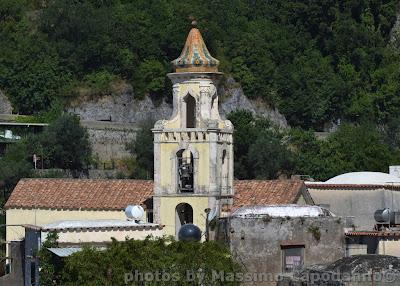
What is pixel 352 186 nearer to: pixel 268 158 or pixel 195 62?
pixel 195 62

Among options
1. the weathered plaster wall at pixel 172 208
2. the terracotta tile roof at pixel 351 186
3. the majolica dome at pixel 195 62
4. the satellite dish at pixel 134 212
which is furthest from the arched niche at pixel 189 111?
the terracotta tile roof at pixel 351 186

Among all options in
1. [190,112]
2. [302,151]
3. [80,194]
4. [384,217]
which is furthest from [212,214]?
[302,151]

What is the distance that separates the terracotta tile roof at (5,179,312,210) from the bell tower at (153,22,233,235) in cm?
91

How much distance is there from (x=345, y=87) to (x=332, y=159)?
20.0 meters

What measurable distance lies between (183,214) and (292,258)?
9538 millimetres

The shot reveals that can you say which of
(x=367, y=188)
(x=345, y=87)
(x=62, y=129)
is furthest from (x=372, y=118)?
(x=367, y=188)

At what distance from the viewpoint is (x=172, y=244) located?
5606 cm

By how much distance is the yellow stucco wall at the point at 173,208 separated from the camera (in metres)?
64.5

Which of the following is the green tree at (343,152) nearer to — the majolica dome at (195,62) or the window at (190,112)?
the window at (190,112)

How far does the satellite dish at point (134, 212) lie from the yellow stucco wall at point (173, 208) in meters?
1.53

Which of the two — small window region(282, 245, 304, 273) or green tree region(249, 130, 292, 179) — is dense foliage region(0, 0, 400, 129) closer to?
green tree region(249, 130, 292, 179)

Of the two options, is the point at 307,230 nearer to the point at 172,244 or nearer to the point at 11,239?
the point at 172,244

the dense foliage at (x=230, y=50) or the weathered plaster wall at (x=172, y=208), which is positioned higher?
the dense foliage at (x=230, y=50)

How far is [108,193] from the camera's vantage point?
6750cm
